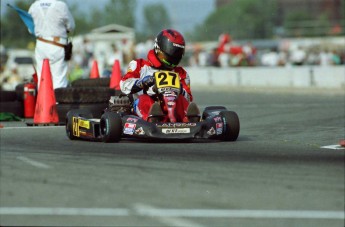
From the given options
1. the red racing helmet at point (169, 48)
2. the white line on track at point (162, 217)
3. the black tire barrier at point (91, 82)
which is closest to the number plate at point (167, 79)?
the red racing helmet at point (169, 48)

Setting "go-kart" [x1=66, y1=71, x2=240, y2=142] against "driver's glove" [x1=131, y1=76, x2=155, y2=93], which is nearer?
"go-kart" [x1=66, y1=71, x2=240, y2=142]

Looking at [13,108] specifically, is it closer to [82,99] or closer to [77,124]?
[82,99]

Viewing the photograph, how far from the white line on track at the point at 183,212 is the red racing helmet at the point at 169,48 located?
5.16 m

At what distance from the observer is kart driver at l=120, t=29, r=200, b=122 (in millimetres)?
11430

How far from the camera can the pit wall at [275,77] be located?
32031 millimetres

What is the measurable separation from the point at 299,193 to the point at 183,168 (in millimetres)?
1614

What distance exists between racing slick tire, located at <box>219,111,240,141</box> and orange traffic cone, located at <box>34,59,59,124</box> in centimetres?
411

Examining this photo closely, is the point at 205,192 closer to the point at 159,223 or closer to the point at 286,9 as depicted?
the point at 159,223

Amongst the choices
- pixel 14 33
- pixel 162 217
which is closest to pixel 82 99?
pixel 162 217

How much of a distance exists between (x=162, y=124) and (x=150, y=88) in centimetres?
78

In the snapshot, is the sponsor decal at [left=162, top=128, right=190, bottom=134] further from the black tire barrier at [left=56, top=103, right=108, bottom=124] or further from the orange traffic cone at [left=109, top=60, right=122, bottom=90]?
the orange traffic cone at [left=109, top=60, right=122, bottom=90]

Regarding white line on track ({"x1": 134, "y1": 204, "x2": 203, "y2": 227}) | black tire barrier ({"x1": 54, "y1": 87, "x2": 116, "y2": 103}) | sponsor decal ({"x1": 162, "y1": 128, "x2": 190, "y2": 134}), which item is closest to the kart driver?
sponsor decal ({"x1": 162, "y1": 128, "x2": 190, "y2": 134})

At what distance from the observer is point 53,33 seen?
663 inches

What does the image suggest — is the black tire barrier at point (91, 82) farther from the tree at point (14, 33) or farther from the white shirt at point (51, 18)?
the tree at point (14, 33)
